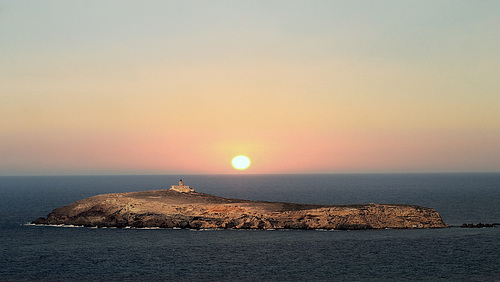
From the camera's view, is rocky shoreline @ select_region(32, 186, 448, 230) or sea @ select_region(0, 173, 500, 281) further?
rocky shoreline @ select_region(32, 186, 448, 230)

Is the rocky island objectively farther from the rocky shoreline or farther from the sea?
the sea

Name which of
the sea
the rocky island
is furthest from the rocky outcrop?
the sea

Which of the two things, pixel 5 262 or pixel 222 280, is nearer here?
pixel 222 280

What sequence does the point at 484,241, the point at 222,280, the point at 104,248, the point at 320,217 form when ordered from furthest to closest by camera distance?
the point at 320,217 → the point at 484,241 → the point at 104,248 → the point at 222,280

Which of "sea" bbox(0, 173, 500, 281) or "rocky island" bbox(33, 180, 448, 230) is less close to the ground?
"rocky island" bbox(33, 180, 448, 230)

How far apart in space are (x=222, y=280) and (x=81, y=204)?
178 feet

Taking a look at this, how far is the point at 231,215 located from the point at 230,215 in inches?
7.0

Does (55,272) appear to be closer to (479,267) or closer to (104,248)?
(104,248)

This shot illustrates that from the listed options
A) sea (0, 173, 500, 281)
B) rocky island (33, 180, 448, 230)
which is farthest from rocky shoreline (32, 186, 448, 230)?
sea (0, 173, 500, 281)

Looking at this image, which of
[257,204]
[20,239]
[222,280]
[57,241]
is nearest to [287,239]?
[257,204]

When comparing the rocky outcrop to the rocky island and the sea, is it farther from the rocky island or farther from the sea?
the sea

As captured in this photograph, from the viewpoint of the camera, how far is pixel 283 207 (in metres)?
88.3

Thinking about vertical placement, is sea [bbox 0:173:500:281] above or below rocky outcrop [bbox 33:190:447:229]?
below

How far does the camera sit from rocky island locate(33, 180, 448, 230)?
82.4m
